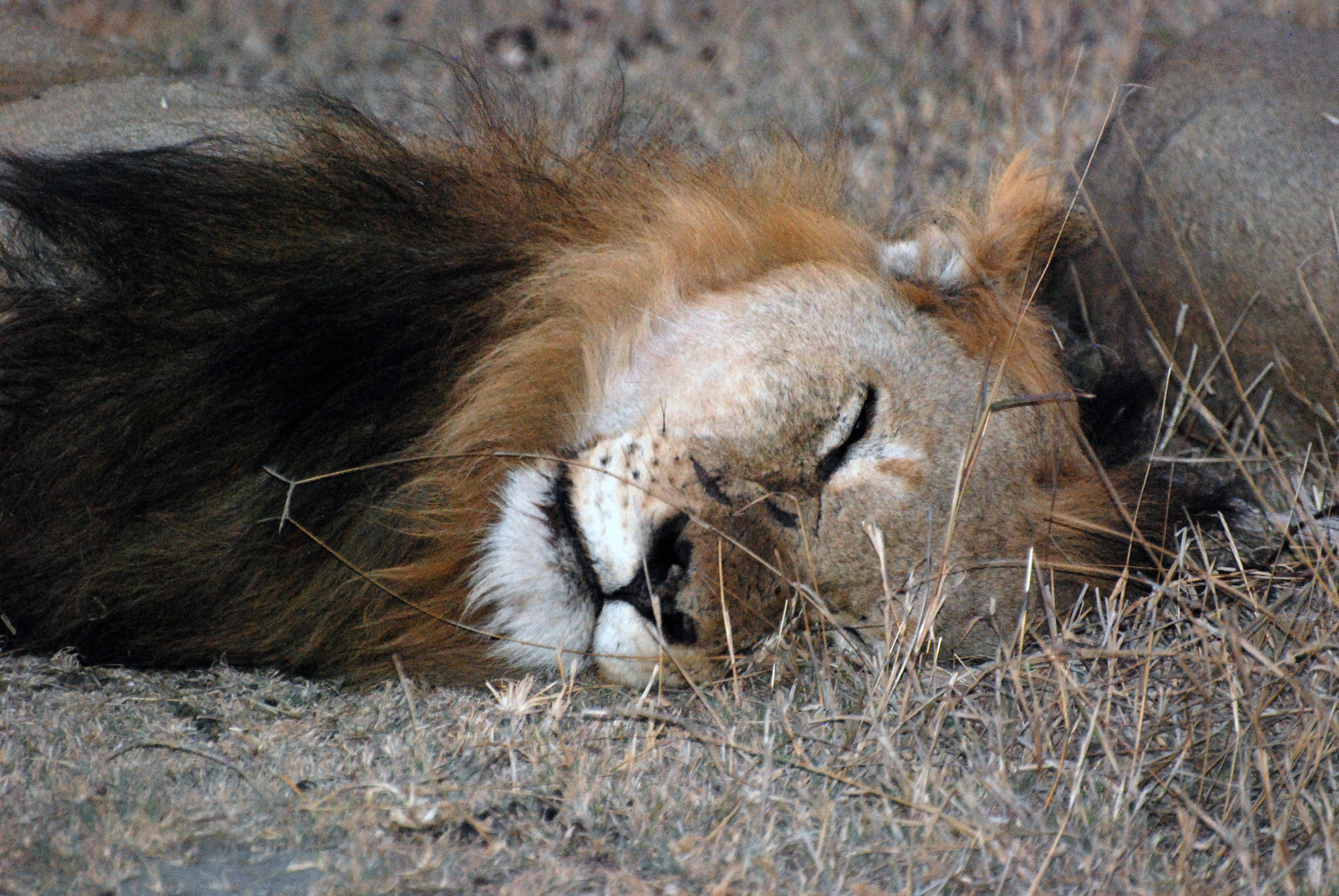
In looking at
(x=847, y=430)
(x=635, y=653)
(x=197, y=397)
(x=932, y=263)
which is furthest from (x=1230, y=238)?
(x=197, y=397)

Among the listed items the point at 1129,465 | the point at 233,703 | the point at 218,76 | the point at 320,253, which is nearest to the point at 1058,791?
the point at 1129,465

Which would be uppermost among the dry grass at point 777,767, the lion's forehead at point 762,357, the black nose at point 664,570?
the lion's forehead at point 762,357

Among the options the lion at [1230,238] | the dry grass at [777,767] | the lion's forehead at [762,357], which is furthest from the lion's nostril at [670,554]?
the lion at [1230,238]

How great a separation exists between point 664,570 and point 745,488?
215mm

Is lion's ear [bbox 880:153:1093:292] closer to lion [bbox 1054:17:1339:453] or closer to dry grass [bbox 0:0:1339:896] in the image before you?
dry grass [bbox 0:0:1339:896]

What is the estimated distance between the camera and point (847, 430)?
237 cm

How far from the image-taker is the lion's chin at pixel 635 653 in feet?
7.21

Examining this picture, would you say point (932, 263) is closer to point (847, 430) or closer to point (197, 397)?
point (847, 430)

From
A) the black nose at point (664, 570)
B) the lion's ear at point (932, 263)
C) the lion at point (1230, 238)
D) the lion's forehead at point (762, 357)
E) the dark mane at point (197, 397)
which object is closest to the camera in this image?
the black nose at point (664, 570)

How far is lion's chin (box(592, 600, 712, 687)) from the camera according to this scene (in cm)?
220

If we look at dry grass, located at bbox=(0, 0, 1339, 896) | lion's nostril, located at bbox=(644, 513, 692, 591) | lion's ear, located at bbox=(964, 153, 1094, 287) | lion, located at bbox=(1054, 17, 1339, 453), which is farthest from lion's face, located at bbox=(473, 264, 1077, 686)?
lion, located at bbox=(1054, 17, 1339, 453)

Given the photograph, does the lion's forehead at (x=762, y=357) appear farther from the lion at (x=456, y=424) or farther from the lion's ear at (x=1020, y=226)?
the lion's ear at (x=1020, y=226)

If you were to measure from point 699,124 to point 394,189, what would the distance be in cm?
269

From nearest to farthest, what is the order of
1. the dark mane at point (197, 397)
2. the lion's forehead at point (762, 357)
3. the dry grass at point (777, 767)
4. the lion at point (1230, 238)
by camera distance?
the dry grass at point (777, 767)
the lion's forehead at point (762, 357)
the dark mane at point (197, 397)
the lion at point (1230, 238)
